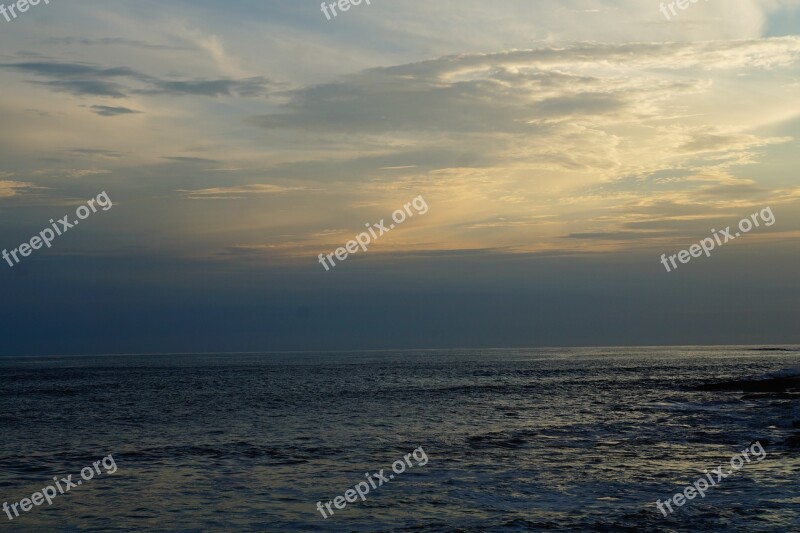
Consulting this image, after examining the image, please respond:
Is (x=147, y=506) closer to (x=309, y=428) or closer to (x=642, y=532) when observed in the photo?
(x=642, y=532)

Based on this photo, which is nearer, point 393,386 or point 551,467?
point 551,467

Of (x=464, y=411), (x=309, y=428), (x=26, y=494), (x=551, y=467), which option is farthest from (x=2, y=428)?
(x=551, y=467)

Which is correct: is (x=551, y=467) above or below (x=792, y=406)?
above

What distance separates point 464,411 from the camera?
166 ft

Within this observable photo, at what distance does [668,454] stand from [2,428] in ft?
120

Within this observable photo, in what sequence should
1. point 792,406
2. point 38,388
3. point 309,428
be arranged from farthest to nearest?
point 38,388
point 792,406
point 309,428

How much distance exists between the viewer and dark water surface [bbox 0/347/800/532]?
20641mm

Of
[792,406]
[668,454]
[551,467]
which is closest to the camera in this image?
[551,467]

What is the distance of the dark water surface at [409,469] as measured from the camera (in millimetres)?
20641

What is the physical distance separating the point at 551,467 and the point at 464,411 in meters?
22.8

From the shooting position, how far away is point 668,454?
1202 inches

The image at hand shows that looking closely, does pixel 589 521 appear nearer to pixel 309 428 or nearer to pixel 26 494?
pixel 26 494

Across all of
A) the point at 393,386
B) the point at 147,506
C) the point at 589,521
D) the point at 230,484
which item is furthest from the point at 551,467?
the point at 393,386

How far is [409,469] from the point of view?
28.0 metres
